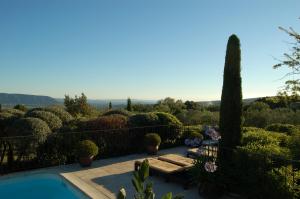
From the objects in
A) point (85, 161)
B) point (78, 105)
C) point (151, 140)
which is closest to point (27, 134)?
point (85, 161)

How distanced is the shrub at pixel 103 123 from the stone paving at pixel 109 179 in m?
1.30

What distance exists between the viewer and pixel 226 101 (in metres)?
8.35

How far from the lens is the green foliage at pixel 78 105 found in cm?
2014

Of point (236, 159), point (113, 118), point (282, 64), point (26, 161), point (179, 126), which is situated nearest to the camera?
point (236, 159)

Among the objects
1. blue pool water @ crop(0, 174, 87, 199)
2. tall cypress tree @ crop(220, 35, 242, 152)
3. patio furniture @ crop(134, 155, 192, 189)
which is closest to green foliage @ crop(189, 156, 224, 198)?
patio furniture @ crop(134, 155, 192, 189)

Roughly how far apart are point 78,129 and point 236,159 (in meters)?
6.53

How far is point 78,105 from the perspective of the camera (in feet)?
66.9

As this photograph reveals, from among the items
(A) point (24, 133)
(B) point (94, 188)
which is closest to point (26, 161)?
(A) point (24, 133)

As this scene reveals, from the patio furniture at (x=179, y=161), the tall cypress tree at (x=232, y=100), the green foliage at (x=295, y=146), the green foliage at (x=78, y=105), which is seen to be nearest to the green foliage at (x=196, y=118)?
the green foliage at (x=78, y=105)

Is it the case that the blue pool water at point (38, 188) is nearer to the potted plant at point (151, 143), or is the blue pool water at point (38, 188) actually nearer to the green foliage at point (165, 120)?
the potted plant at point (151, 143)

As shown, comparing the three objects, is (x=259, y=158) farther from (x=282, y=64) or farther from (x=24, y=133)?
(x=24, y=133)

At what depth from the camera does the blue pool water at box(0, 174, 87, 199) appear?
8539 mm

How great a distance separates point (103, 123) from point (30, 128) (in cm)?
295

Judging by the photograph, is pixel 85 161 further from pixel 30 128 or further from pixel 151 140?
pixel 151 140
